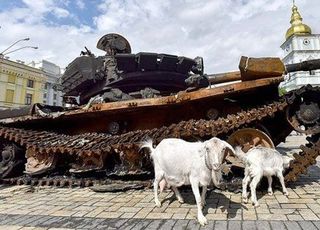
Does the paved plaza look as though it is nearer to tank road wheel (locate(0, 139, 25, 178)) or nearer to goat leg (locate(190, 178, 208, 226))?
goat leg (locate(190, 178, 208, 226))

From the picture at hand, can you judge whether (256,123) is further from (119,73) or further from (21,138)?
(21,138)

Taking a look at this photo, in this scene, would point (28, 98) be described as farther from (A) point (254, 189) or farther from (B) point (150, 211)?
(A) point (254, 189)

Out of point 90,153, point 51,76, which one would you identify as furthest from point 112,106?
point 51,76

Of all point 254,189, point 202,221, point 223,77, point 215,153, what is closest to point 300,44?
point 223,77

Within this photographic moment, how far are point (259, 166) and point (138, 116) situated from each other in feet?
10.4

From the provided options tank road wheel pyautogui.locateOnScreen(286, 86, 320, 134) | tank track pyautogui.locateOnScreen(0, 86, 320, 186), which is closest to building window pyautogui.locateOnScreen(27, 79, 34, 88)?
tank track pyautogui.locateOnScreen(0, 86, 320, 186)

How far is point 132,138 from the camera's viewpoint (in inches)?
279

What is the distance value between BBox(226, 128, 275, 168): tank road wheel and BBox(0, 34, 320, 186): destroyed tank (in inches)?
0.8

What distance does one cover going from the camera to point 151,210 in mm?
5418

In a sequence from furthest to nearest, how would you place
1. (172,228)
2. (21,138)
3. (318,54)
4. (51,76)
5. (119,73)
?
(318,54) < (51,76) < (119,73) < (21,138) < (172,228)

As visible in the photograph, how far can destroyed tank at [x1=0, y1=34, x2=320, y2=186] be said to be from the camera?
6363mm

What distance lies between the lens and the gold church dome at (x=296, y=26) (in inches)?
2694

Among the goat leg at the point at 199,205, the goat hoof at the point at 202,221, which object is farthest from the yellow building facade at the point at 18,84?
the goat hoof at the point at 202,221

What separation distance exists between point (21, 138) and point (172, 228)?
5014 mm
